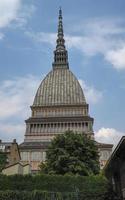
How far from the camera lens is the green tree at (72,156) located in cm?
4141

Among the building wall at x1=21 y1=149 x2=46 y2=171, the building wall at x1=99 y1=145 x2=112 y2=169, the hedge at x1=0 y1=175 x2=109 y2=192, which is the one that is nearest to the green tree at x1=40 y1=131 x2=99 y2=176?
the hedge at x1=0 y1=175 x2=109 y2=192

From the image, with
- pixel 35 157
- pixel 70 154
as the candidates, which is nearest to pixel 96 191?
pixel 70 154

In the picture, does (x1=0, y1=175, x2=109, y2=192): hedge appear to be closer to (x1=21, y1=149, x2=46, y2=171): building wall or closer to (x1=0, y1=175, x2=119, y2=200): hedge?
(x1=0, y1=175, x2=119, y2=200): hedge

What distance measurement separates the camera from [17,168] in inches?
2061

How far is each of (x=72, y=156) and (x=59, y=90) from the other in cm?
8486

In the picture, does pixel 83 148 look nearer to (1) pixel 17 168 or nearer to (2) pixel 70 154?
(2) pixel 70 154

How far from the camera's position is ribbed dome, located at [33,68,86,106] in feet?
400

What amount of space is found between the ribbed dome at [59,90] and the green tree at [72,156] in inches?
2933

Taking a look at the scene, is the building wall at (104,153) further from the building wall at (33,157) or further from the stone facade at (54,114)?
the building wall at (33,157)

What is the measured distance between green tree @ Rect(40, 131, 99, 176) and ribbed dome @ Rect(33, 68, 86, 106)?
7450 centimetres

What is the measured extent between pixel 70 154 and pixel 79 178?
8880 millimetres

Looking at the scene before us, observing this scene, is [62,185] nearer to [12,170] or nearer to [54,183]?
[54,183]

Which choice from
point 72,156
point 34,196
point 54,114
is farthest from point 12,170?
point 54,114

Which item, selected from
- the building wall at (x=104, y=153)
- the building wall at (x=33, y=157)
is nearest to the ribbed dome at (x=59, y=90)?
the building wall at (x=104, y=153)
